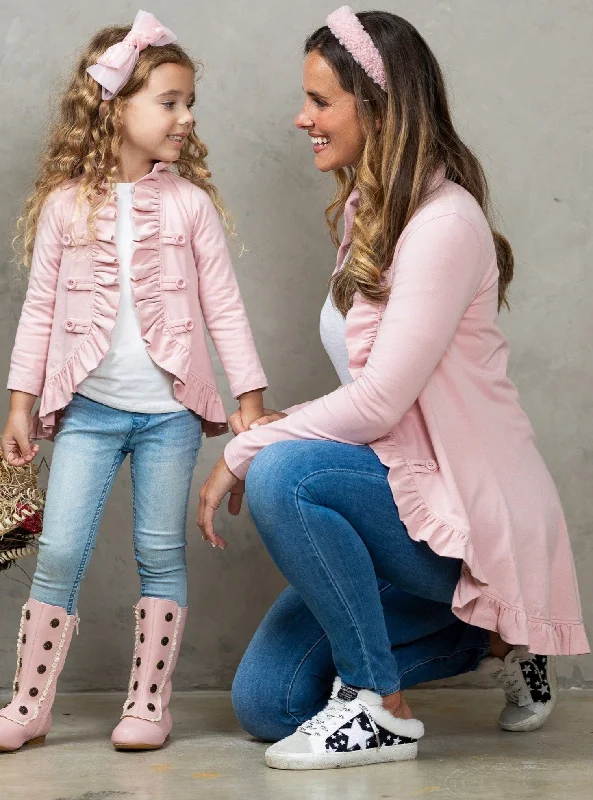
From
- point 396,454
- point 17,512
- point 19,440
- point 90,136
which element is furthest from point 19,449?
point 396,454

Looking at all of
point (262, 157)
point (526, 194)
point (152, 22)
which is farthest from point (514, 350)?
point (152, 22)

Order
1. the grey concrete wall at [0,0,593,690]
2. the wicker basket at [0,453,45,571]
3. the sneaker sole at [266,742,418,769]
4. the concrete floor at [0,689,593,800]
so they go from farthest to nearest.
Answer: the grey concrete wall at [0,0,593,690]
the wicker basket at [0,453,45,571]
the sneaker sole at [266,742,418,769]
the concrete floor at [0,689,593,800]

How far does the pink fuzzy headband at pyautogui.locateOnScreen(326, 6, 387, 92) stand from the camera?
202cm

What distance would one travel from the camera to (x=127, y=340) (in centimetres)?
214

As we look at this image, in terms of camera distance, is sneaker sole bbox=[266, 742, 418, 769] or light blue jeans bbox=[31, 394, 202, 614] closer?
sneaker sole bbox=[266, 742, 418, 769]

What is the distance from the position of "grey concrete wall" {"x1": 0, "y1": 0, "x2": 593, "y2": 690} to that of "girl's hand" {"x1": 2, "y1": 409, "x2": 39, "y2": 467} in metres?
0.43

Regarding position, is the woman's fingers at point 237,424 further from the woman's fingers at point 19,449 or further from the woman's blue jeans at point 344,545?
the woman's fingers at point 19,449

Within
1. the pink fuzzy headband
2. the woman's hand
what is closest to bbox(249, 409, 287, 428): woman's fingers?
the woman's hand

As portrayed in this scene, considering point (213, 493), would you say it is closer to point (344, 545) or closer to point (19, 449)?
point (344, 545)

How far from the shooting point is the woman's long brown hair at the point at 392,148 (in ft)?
6.49

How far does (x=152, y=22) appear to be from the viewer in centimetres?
217

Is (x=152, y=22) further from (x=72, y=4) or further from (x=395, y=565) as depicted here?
(x=395, y=565)

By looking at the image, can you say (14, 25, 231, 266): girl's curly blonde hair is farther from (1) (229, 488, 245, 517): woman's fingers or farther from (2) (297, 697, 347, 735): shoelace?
(2) (297, 697, 347, 735): shoelace

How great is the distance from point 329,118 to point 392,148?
162 mm
